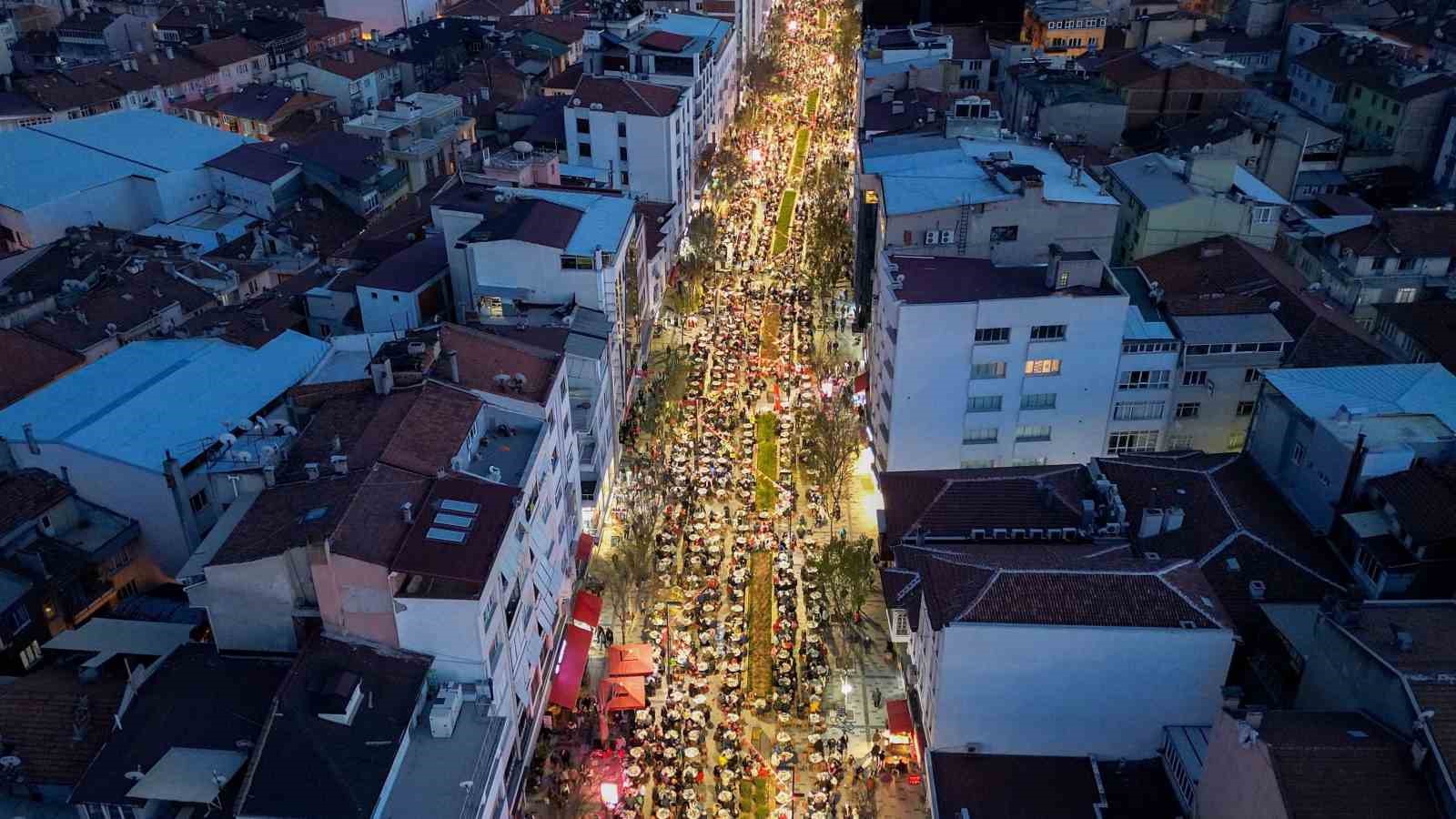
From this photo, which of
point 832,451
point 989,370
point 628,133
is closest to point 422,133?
point 628,133

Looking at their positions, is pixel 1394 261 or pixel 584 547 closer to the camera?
pixel 584 547

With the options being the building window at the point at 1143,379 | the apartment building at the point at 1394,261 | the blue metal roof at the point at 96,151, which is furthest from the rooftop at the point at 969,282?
the blue metal roof at the point at 96,151

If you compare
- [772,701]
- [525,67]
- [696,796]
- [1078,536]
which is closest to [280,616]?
[696,796]

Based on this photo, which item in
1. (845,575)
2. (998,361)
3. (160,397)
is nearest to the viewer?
(845,575)

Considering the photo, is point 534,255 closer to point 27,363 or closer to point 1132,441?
point 27,363

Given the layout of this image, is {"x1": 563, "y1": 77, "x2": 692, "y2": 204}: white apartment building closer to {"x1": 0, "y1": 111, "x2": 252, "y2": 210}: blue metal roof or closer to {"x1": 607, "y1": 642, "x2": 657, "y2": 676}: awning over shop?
{"x1": 0, "y1": 111, "x2": 252, "y2": 210}: blue metal roof

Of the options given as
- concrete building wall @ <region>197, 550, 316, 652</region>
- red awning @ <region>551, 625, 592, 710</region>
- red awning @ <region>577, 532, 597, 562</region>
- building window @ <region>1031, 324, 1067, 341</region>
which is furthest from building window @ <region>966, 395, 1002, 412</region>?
concrete building wall @ <region>197, 550, 316, 652</region>

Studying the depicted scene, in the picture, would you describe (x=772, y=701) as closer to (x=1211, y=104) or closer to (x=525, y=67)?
(x=1211, y=104)
